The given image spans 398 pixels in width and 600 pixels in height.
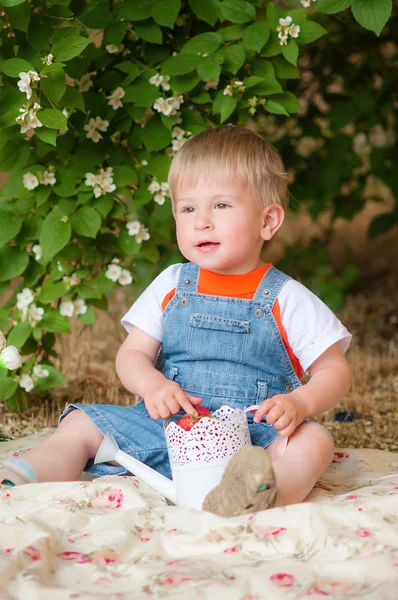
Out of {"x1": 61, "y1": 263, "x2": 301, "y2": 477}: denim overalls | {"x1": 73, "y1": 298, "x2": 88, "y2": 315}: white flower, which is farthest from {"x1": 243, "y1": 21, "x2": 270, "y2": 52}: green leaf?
{"x1": 73, "y1": 298, "x2": 88, "y2": 315}: white flower

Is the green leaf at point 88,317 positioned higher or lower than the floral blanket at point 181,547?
higher

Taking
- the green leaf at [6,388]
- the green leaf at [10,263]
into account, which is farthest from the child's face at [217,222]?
the green leaf at [6,388]

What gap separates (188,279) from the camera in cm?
201

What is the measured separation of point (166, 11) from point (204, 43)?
134 mm

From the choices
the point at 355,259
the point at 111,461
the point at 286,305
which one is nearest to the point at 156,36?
the point at 286,305

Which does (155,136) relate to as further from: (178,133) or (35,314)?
(35,314)

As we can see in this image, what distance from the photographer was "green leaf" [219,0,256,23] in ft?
7.25

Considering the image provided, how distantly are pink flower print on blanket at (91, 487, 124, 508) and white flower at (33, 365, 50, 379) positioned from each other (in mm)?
861

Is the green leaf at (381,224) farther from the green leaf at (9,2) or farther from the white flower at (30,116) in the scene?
the green leaf at (9,2)

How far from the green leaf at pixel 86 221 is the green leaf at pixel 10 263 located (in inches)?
8.2

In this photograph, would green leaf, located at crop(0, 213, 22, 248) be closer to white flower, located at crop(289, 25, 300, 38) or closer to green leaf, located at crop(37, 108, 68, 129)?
green leaf, located at crop(37, 108, 68, 129)

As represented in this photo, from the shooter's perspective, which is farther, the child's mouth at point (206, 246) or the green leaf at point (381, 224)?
the green leaf at point (381, 224)

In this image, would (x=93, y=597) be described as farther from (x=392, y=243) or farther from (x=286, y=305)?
(x=392, y=243)

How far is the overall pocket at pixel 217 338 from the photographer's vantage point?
1914mm
